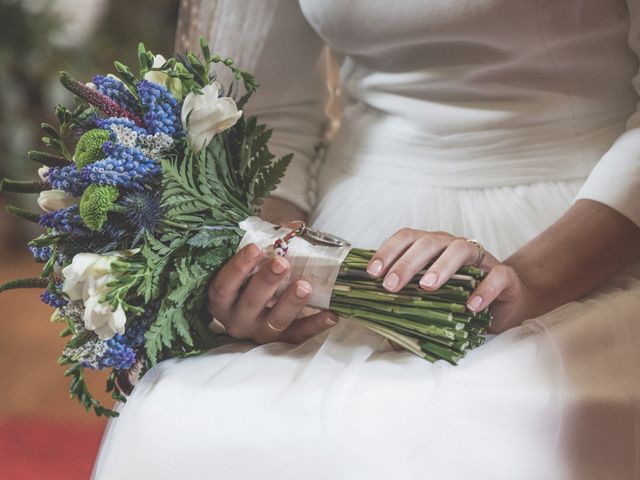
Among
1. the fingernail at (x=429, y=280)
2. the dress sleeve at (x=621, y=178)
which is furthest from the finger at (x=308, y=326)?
the dress sleeve at (x=621, y=178)

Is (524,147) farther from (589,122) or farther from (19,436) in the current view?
(19,436)

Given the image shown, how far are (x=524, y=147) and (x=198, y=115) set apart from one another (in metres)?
0.43

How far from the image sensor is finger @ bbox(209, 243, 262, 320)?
754 mm

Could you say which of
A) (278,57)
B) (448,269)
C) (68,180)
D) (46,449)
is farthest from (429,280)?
(46,449)

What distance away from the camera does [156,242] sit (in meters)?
0.74

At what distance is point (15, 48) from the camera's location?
10.5 feet

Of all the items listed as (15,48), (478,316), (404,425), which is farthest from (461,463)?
(15,48)

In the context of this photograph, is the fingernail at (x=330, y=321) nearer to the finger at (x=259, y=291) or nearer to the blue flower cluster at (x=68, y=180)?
the finger at (x=259, y=291)

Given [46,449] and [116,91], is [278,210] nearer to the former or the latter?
[116,91]

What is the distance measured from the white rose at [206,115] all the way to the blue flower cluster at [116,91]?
6 centimetres

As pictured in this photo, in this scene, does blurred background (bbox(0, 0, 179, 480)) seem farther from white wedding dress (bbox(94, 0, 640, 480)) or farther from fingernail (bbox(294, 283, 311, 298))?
fingernail (bbox(294, 283, 311, 298))

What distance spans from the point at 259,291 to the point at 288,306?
33mm

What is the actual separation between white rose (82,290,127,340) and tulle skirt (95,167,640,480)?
73 millimetres

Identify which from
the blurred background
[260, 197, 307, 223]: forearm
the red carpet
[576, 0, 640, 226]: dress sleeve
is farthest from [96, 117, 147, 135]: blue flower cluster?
the blurred background
